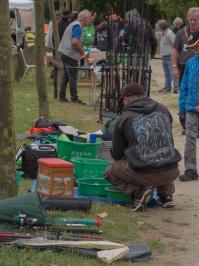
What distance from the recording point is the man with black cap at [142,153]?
778 cm

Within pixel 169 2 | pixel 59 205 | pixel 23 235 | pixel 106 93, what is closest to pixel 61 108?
pixel 106 93

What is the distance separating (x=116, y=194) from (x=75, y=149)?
1239 mm

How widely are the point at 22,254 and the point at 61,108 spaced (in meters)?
10.3

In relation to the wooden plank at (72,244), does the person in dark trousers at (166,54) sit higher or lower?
lower

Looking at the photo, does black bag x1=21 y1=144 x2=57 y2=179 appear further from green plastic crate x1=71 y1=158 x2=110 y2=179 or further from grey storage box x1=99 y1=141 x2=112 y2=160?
grey storage box x1=99 y1=141 x2=112 y2=160

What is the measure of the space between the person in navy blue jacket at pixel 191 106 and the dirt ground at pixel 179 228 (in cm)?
20

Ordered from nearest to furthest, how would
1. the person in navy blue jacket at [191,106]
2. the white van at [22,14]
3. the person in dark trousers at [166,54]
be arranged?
the person in navy blue jacket at [191,106]
the person in dark trousers at [166,54]
the white van at [22,14]

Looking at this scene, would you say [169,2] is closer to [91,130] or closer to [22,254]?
[91,130]

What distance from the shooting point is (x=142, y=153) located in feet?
25.5

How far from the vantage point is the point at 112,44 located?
44.2 feet

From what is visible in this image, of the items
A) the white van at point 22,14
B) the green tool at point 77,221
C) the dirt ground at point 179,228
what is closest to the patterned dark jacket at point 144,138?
the dirt ground at point 179,228

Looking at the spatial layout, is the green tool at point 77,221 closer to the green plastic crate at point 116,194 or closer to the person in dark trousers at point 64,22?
the green plastic crate at point 116,194

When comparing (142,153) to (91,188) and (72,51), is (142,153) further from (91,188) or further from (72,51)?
(72,51)

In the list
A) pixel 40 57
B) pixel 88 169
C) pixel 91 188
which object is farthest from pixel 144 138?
pixel 40 57
